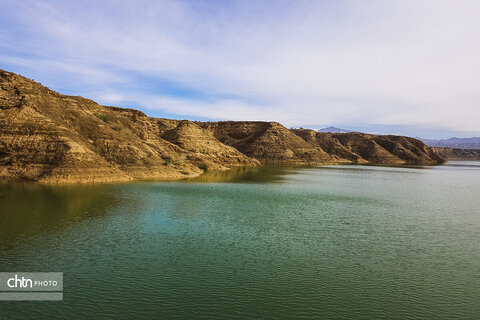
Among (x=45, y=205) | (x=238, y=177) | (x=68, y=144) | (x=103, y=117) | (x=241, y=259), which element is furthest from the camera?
(x=103, y=117)

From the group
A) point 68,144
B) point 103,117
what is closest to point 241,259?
point 68,144

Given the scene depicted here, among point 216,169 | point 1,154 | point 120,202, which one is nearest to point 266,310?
point 120,202

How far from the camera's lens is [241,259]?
19.1 metres

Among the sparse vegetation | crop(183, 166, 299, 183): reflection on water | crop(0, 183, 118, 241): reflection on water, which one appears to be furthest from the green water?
the sparse vegetation

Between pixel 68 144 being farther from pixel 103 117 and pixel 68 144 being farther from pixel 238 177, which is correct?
pixel 238 177

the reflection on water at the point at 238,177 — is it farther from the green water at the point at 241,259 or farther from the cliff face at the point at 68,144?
the green water at the point at 241,259

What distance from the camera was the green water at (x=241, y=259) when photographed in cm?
1354

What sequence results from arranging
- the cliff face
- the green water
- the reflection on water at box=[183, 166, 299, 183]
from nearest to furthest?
the green water → the cliff face → the reflection on water at box=[183, 166, 299, 183]

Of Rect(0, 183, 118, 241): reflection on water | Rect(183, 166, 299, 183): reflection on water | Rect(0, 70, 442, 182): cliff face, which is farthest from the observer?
Rect(183, 166, 299, 183): reflection on water

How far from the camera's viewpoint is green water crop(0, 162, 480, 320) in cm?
1354

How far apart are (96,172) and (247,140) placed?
358 feet

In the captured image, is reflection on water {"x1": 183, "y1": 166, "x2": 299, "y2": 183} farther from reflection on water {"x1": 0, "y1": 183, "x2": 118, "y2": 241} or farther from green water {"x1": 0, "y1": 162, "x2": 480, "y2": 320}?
green water {"x1": 0, "y1": 162, "x2": 480, "y2": 320}

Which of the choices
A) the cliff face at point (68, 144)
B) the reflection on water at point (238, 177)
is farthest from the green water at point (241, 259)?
the reflection on water at point (238, 177)

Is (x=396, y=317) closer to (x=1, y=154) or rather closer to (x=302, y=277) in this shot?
(x=302, y=277)
